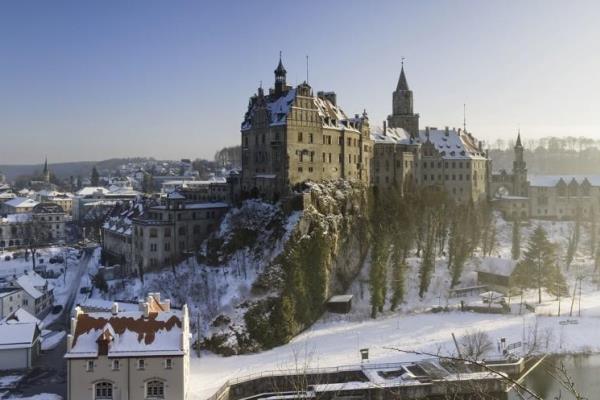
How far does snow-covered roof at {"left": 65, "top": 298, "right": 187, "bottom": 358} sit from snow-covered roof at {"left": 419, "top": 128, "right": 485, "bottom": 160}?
6561cm

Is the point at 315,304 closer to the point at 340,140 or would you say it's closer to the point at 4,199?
the point at 340,140

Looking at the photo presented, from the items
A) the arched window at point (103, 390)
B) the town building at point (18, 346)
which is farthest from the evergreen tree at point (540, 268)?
the town building at point (18, 346)

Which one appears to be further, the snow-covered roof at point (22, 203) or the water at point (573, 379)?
the snow-covered roof at point (22, 203)

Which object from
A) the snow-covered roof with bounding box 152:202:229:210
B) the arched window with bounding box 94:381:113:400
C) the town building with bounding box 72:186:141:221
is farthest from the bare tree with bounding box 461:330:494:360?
the town building with bounding box 72:186:141:221

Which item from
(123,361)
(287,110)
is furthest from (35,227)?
(123,361)

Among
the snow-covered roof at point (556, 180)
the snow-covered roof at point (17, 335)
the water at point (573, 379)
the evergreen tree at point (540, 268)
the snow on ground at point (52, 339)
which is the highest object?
the snow-covered roof at point (556, 180)

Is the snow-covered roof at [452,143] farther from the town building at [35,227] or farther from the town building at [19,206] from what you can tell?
the town building at [19,206]

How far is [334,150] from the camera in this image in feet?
235

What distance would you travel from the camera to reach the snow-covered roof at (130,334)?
122ft

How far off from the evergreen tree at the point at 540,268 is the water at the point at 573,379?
19.3 meters

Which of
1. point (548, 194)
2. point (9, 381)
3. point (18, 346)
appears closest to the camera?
point (9, 381)

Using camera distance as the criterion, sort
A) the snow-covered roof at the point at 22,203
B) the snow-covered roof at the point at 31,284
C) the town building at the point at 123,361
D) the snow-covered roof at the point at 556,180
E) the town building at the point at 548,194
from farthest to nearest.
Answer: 1. the snow-covered roof at the point at 22,203
2. the snow-covered roof at the point at 556,180
3. the town building at the point at 548,194
4. the snow-covered roof at the point at 31,284
5. the town building at the point at 123,361

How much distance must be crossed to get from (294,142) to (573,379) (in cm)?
3889

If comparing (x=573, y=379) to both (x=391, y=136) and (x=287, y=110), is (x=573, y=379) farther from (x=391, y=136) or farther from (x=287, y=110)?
(x=391, y=136)
